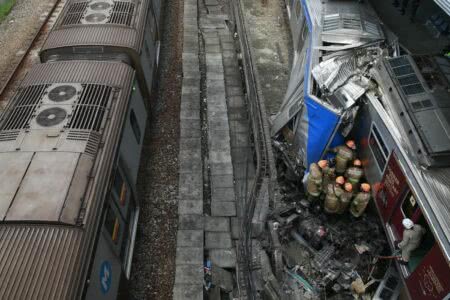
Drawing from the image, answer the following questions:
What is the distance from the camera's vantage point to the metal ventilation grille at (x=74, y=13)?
1062 cm

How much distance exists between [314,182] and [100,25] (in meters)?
6.86

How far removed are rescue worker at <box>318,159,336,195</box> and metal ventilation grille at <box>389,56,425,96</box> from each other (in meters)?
2.46

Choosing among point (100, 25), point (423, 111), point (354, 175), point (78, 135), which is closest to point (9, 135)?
point (78, 135)

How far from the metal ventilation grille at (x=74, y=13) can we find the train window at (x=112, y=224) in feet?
19.6

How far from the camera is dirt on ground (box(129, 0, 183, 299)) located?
29.5ft

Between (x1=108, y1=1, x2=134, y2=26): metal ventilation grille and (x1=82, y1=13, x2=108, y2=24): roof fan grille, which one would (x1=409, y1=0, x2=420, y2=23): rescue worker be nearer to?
(x1=108, y1=1, x2=134, y2=26): metal ventilation grille

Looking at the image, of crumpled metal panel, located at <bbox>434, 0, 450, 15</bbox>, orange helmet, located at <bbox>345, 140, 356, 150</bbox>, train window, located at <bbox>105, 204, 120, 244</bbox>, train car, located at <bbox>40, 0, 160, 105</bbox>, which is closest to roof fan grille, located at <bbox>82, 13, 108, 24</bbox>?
train car, located at <bbox>40, 0, 160, 105</bbox>

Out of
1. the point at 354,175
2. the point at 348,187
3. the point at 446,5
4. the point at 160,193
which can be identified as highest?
the point at 446,5

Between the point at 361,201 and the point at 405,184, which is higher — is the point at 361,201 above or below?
below

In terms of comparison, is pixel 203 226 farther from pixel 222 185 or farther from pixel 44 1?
pixel 44 1

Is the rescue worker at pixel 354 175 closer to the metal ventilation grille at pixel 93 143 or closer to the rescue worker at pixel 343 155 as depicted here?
the rescue worker at pixel 343 155

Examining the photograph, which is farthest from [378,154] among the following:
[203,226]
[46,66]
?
[46,66]

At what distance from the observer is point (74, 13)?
11.0 metres

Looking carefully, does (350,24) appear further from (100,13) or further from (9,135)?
(9,135)
